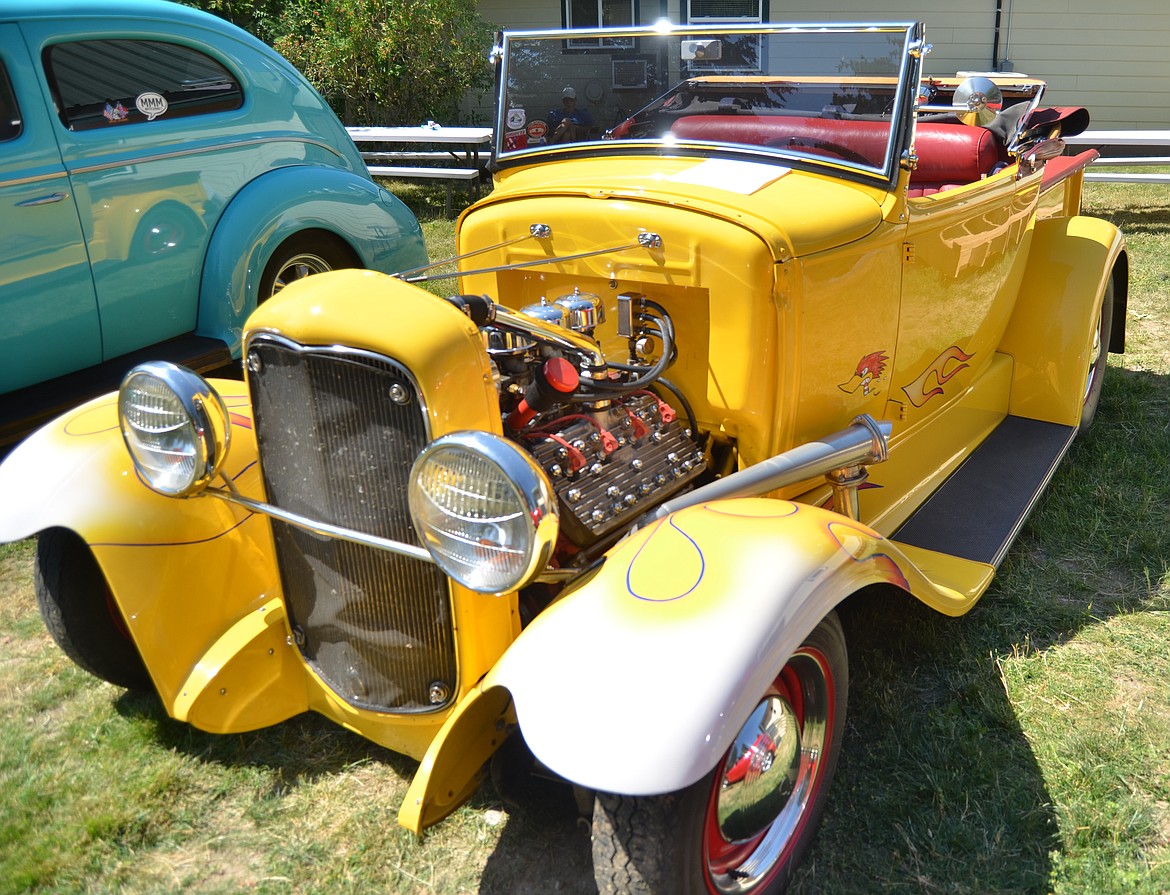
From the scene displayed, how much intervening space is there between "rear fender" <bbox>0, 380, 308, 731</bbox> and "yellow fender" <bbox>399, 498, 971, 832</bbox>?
656mm

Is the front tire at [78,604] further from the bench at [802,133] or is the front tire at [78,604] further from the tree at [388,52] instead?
the tree at [388,52]

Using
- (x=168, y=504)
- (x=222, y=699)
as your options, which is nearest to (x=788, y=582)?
(x=222, y=699)

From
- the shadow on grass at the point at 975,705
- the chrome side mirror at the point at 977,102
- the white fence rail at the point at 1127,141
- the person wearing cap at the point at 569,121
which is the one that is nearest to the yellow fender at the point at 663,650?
the shadow on grass at the point at 975,705

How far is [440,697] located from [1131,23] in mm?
11591

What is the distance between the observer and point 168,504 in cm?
250

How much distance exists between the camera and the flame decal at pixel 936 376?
10.8 feet

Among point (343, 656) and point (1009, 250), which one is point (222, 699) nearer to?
point (343, 656)

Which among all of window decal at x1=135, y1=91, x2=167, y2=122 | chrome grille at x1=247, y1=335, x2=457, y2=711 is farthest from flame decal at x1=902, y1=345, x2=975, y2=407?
window decal at x1=135, y1=91, x2=167, y2=122

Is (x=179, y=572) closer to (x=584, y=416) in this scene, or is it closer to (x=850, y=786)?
(x=584, y=416)

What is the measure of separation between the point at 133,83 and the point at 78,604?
290 centimetres

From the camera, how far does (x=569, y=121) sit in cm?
316

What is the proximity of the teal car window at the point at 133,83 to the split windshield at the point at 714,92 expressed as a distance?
2.20 metres

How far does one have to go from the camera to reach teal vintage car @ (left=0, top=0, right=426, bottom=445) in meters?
4.03

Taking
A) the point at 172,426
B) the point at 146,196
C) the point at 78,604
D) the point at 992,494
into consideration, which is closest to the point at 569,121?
the point at 172,426
